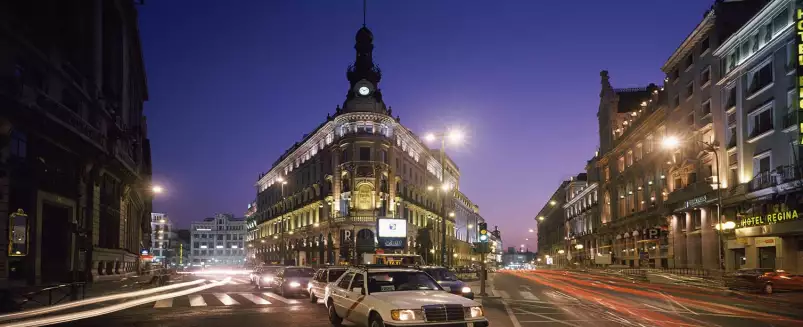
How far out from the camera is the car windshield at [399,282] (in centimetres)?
1393

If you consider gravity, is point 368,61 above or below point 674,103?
above

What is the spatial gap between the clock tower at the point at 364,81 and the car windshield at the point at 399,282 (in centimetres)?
6778

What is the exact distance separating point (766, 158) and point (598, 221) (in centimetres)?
4910

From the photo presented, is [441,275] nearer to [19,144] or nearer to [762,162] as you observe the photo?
[19,144]

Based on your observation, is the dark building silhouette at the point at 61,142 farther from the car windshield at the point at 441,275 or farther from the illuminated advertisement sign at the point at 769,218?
the illuminated advertisement sign at the point at 769,218

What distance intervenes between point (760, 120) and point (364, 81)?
51.3 metres

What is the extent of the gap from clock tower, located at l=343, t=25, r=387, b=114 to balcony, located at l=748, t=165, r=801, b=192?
4935 centimetres

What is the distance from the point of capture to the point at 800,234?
123 feet

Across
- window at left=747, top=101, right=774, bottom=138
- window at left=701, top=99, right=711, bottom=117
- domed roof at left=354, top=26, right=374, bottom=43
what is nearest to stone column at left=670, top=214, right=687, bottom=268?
window at left=701, top=99, right=711, bottom=117

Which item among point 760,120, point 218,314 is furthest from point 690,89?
point 218,314

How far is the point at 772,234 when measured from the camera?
1535 inches

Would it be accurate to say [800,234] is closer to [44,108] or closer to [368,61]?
[44,108]

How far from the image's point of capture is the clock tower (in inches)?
3285

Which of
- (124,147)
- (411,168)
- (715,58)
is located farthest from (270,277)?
(411,168)
